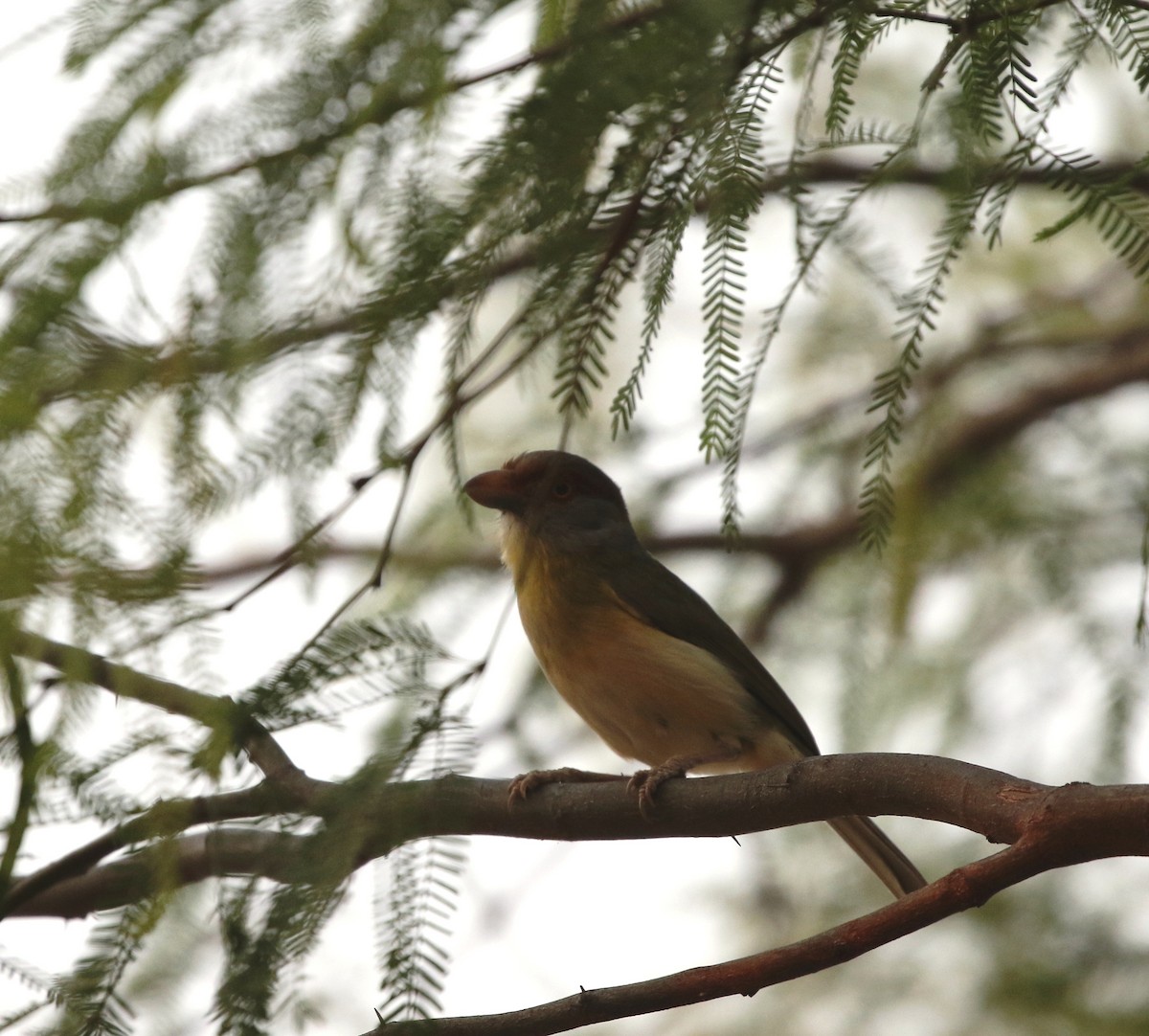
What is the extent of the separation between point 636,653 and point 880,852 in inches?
38.3

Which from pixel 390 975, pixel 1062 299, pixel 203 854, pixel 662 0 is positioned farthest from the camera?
pixel 1062 299

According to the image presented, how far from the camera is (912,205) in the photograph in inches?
248

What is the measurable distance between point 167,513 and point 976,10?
1.64m

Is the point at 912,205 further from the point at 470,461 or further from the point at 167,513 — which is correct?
the point at 167,513

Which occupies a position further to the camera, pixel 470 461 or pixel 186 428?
pixel 470 461

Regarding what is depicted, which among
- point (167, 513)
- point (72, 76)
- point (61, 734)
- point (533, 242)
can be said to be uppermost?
point (72, 76)

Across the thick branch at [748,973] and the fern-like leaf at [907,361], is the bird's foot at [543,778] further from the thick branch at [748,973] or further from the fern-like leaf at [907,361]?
the fern-like leaf at [907,361]

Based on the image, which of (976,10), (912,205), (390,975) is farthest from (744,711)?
(912,205)

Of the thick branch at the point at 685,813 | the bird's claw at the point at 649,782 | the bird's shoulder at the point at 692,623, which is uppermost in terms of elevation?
the bird's shoulder at the point at 692,623

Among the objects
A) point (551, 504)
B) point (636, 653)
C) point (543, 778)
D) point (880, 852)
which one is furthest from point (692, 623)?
point (543, 778)

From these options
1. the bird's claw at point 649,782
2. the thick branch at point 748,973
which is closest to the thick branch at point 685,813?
the bird's claw at point 649,782

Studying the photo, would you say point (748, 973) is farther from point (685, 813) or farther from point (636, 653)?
point (636, 653)

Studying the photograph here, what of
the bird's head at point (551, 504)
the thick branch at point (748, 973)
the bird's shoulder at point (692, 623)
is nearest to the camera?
the thick branch at point (748, 973)

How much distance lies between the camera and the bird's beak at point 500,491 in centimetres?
452
